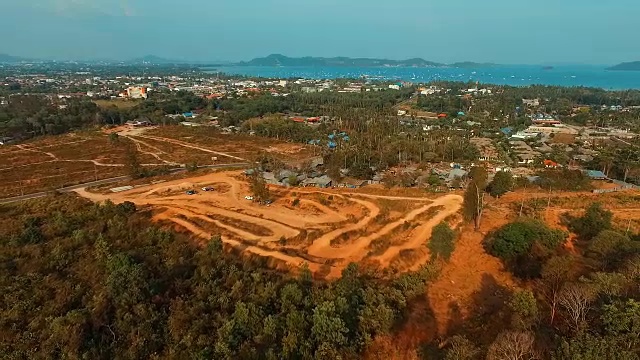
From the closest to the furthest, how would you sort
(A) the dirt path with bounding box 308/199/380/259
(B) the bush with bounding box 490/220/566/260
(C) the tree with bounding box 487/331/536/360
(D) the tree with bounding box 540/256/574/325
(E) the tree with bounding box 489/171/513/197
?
(C) the tree with bounding box 487/331/536/360 < (D) the tree with bounding box 540/256/574/325 < (B) the bush with bounding box 490/220/566/260 < (A) the dirt path with bounding box 308/199/380/259 < (E) the tree with bounding box 489/171/513/197

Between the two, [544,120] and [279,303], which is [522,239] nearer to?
[279,303]

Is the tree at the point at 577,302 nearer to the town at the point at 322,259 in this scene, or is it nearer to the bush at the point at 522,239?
the town at the point at 322,259

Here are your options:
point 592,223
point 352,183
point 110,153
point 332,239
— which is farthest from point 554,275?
point 110,153

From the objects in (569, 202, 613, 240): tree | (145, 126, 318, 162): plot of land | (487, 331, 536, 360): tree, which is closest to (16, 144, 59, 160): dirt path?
(145, 126, 318, 162): plot of land

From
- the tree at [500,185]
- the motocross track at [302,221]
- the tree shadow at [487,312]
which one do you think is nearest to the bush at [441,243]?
the motocross track at [302,221]

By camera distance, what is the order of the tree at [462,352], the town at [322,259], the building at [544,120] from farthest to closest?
the building at [544,120], the town at [322,259], the tree at [462,352]

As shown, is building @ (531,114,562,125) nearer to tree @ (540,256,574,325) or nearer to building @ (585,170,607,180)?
building @ (585,170,607,180)
